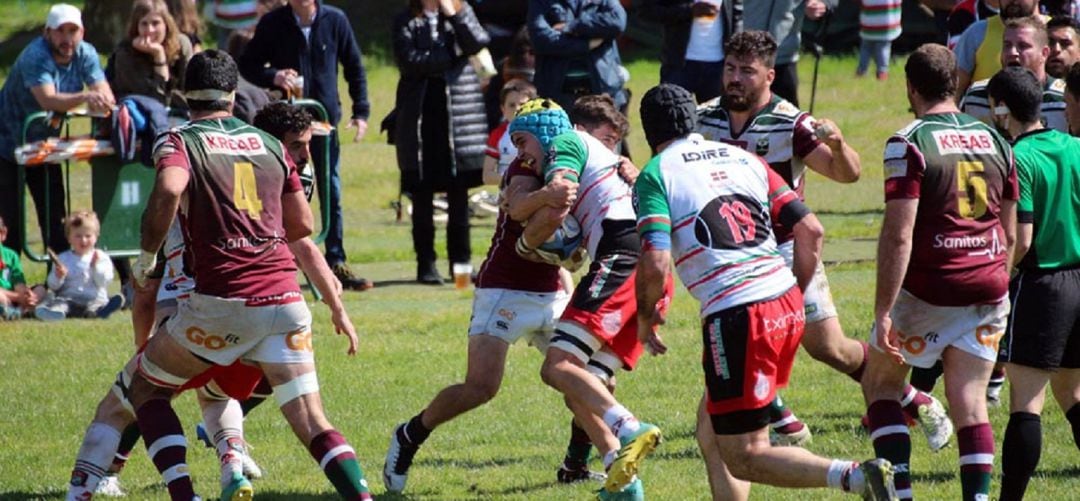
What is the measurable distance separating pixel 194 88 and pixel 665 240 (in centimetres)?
206

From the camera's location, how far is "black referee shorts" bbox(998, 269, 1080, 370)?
7254mm

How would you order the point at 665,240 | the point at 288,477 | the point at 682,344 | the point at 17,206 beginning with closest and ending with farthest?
1. the point at 665,240
2. the point at 288,477
3. the point at 682,344
4. the point at 17,206

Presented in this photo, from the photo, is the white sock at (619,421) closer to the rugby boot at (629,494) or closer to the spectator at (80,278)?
the rugby boot at (629,494)

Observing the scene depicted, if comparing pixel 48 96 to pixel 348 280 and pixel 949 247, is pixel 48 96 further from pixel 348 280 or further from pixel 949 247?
pixel 949 247

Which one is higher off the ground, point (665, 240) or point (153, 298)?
point (665, 240)

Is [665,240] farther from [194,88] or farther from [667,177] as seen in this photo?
[194,88]

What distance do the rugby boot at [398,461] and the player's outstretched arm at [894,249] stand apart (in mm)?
2508

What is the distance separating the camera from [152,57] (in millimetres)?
12781

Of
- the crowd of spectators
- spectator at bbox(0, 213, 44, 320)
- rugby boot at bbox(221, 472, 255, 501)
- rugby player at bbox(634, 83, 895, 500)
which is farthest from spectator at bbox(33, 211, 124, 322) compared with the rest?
rugby player at bbox(634, 83, 895, 500)

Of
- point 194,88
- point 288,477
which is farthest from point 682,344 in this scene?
point 194,88

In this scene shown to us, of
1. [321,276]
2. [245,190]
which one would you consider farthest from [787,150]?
[245,190]

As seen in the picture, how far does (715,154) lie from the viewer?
6840 millimetres

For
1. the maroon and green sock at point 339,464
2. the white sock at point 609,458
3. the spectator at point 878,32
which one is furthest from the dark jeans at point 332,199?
the spectator at point 878,32

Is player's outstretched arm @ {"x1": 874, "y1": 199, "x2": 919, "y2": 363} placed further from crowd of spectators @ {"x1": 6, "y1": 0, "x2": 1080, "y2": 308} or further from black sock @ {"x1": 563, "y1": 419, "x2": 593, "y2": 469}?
crowd of spectators @ {"x1": 6, "y1": 0, "x2": 1080, "y2": 308}
